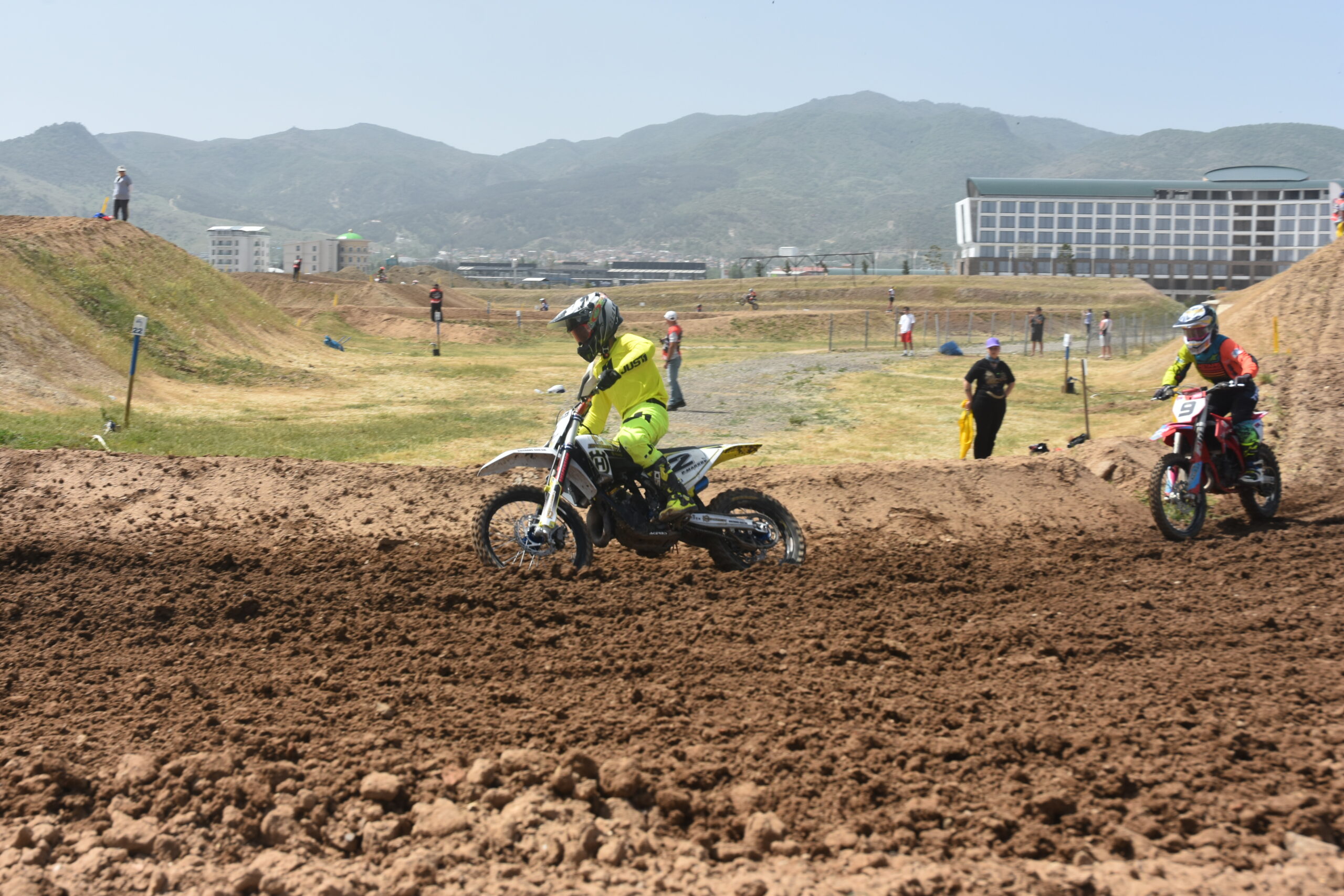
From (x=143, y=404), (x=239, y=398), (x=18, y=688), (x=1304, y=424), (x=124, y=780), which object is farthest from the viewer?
(x=239, y=398)

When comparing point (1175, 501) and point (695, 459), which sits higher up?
point (695, 459)

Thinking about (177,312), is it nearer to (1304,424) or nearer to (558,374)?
(558,374)

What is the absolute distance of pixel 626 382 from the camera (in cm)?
744

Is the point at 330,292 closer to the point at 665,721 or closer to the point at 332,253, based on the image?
the point at 665,721

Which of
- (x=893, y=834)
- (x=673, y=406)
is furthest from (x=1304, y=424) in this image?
(x=893, y=834)

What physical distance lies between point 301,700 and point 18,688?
158 cm

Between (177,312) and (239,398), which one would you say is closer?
(239,398)

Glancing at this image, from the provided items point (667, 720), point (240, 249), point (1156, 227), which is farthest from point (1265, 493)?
point (240, 249)

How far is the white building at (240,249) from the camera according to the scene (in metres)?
175

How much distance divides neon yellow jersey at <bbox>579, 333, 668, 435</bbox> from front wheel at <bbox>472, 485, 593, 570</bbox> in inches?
23.1

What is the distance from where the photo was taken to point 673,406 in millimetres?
20359

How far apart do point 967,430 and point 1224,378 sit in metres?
4.95

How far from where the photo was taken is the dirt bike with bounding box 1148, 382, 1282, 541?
9.27 meters

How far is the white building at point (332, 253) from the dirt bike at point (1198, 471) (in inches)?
6644
